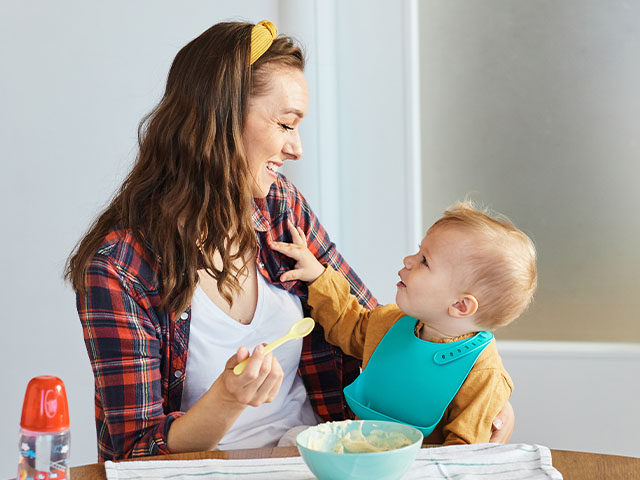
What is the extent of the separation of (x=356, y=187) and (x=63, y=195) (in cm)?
88

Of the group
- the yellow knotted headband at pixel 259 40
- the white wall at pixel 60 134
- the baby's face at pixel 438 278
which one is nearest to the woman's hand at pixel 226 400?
the baby's face at pixel 438 278

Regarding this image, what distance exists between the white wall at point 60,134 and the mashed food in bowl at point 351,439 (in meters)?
1.44

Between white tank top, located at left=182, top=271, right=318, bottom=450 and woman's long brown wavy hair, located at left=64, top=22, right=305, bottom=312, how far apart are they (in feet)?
0.18

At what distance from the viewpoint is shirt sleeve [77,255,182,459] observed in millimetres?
1226

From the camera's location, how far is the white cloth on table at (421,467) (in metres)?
0.96

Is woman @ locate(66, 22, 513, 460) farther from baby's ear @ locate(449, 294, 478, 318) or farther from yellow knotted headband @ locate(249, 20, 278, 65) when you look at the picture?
baby's ear @ locate(449, 294, 478, 318)

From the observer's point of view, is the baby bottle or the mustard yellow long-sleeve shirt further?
the mustard yellow long-sleeve shirt

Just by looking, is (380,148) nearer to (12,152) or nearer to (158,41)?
(158,41)

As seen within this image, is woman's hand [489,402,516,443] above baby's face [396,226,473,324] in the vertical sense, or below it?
below

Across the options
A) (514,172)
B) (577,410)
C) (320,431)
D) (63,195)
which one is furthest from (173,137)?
(577,410)

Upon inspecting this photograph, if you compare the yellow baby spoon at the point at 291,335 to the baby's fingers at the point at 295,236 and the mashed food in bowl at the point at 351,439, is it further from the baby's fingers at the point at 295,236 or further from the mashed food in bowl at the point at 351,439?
the baby's fingers at the point at 295,236

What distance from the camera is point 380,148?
225 cm

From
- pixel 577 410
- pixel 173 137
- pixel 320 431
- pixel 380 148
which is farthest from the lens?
pixel 380 148

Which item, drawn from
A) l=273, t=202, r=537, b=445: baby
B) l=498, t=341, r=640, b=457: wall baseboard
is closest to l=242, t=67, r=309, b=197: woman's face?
l=273, t=202, r=537, b=445: baby
